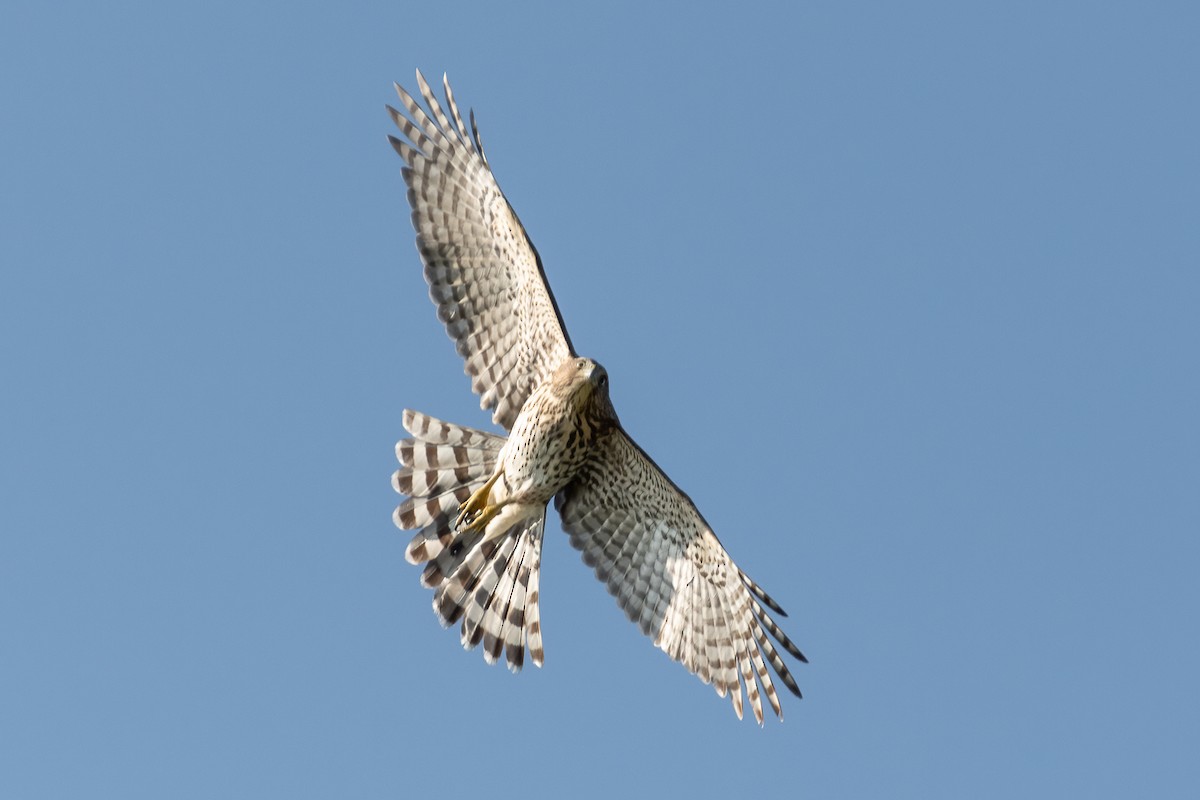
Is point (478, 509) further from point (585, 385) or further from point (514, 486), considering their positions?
point (585, 385)

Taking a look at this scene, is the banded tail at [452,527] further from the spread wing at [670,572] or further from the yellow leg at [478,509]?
the spread wing at [670,572]

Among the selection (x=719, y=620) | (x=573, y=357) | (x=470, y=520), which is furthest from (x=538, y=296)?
(x=719, y=620)

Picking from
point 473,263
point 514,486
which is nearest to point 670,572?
point 514,486

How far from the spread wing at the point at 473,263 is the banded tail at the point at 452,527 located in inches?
→ 13.7

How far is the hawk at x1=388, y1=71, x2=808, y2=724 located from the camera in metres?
12.4

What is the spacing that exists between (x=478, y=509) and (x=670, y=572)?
51.6 inches

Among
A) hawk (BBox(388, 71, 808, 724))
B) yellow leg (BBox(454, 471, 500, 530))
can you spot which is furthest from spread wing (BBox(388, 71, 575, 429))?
yellow leg (BBox(454, 471, 500, 530))


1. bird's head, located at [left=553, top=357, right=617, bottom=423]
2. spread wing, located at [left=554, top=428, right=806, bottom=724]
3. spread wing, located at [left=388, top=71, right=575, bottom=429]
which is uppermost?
spread wing, located at [left=388, top=71, right=575, bottom=429]

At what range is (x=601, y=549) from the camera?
1287 cm

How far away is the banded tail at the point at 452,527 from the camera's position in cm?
1266

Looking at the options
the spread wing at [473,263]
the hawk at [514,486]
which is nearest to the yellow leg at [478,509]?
the hawk at [514,486]

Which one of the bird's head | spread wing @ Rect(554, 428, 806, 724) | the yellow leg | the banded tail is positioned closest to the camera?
the bird's head

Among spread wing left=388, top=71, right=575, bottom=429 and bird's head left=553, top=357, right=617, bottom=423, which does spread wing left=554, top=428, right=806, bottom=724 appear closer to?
bird's head left=553, top=357, right=617, bottom=423

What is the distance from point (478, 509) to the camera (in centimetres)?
1259
